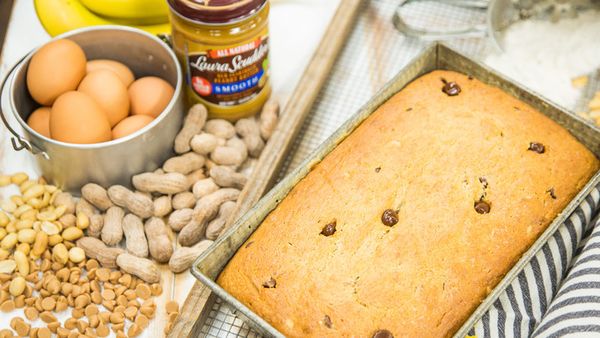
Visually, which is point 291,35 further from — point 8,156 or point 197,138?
point 8,156

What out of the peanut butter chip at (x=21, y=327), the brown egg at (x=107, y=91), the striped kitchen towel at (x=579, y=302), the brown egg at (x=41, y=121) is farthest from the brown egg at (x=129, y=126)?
the striped kitchen towel at (x=579, y=302)

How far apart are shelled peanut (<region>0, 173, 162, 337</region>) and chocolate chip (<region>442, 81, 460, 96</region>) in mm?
575

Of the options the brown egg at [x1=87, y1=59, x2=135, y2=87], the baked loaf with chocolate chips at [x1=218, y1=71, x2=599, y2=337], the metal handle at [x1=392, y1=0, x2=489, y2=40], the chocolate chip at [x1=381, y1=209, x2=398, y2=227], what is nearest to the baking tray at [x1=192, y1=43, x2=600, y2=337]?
the baked loaf with chocolate chips at [x1=218, y1=71, x2=599, y2=337]

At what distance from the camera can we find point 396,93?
4.01 ft

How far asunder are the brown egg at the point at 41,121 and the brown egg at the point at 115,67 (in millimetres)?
112

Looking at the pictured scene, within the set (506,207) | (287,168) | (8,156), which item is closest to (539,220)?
(506,207)

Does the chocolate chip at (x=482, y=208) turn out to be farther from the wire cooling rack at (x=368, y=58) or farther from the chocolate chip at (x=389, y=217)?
the wire cooling rack at (x=368, y=58)

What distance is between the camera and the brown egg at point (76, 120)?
44.6 inches

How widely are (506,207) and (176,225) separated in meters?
0.55

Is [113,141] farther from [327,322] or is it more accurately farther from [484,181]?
[484,181]

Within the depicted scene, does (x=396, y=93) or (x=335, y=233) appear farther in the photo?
(x=396, y=93)

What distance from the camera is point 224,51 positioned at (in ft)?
3.98

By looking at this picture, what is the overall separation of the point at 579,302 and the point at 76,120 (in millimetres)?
821

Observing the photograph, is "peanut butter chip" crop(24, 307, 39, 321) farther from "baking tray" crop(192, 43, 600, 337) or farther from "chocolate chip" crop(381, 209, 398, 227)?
"chocolate chip" crop(381, 209, 398, 227)
